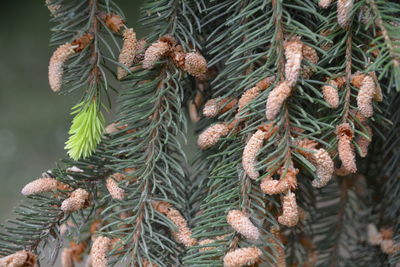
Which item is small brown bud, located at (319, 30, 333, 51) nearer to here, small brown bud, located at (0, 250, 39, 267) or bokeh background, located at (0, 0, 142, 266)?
small brown bud, located at (0, 250, 39, 267)

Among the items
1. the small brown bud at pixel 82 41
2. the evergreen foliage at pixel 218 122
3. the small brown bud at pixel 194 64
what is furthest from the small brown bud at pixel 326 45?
the small brown bud at pixel 82 41

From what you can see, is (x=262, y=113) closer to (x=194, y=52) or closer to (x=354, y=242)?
(x=194, y=52)

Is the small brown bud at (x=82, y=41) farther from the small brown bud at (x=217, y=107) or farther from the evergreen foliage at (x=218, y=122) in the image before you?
the small brown bud at (x=217, y=107)

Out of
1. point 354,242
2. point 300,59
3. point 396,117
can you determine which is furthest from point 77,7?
point 354,242

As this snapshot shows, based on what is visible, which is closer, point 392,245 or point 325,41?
point 325,41

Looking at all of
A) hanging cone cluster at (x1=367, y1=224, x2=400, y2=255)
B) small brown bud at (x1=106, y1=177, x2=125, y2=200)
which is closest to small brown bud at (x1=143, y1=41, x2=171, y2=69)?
small brown bud at (x1=106, y1=177, x2=125, y2=200)

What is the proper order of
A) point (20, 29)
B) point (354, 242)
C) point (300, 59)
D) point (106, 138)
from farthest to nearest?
1. point (20, 29)
2. point (354, 242)
3. point (106, 138)
4. point (300, 59)

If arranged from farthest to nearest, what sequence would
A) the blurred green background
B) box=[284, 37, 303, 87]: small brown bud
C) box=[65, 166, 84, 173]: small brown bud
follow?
the blurred green background
box=[65, 166, 84, 173]: small brown bud
box=[284, 37, 303, 87]: small brown bud

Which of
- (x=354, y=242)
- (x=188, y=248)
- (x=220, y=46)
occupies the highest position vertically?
(x=220, y=46)
